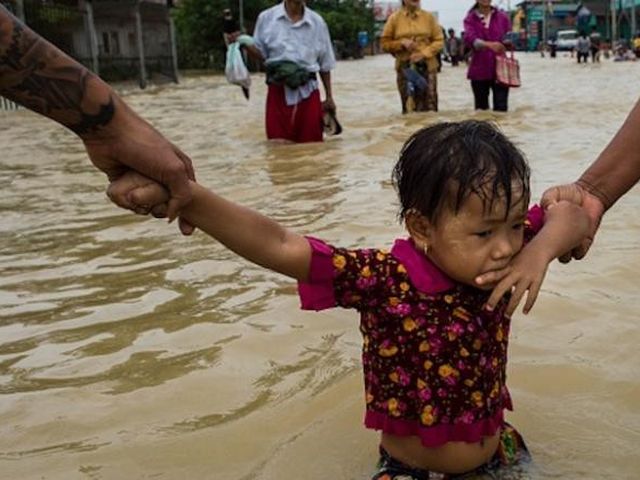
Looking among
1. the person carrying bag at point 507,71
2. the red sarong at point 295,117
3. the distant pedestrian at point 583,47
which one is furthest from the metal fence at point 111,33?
the distant pedestrian at point 583,47

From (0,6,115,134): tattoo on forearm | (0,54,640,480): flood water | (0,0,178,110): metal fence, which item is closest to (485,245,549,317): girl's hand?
(0,54,640,480): flood water

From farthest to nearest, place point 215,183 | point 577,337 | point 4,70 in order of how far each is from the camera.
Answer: point 215,183 < point 577,337 < point 4,70

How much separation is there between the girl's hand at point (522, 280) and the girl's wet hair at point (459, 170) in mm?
133

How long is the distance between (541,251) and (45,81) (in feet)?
3.70

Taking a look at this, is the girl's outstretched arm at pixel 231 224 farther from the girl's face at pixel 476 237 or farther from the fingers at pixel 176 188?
the girl's face at pixel 476 237

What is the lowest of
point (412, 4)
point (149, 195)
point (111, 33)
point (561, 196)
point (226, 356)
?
point (226, 356)

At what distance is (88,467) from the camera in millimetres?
2252

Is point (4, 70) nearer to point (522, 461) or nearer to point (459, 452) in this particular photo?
point (459, 452)

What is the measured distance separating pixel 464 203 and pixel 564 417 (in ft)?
2.93

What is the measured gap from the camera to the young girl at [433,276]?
184 cm

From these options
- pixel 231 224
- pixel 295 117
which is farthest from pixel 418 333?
pixel 295 117

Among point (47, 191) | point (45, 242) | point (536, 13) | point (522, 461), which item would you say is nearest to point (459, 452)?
point (522, 461)

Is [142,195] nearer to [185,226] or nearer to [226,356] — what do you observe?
[185,226]

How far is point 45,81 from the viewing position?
6.09 ft
